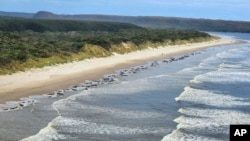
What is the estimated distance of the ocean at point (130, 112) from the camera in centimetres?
1267

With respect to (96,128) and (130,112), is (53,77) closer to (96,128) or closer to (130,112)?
(130,112)

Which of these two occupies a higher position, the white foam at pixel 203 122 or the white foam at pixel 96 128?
the white foam at pixel 96 128

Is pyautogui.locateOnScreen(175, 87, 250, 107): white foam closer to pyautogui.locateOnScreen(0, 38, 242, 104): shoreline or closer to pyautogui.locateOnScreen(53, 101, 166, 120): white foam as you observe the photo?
pyautogui.locateOnScreen(53, 101, 166, 120): white foam

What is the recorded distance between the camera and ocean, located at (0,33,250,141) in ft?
41.6

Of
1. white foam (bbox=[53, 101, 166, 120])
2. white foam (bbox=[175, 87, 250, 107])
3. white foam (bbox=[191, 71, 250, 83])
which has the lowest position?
white foam (bbox=[191, 71, 250, 83])

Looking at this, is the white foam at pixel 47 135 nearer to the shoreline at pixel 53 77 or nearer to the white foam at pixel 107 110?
the white foam at pixel 107 110

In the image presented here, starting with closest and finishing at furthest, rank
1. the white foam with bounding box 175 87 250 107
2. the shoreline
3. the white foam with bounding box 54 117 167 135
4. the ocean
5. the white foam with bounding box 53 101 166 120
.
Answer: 1. the ocean
2. the white foam with bounding box 54 117 167 135
3. the white foam with bounding box 53 101 166 120
4. the white foam with bounding box 175 87 250 107
5. the shoreline

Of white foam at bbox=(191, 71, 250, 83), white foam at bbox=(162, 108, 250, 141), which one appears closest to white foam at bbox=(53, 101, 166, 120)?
white foam at bbox=(162, 108, 250, 141)

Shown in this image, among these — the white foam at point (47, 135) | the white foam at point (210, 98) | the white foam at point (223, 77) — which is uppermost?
the white foam at point (47, 135)

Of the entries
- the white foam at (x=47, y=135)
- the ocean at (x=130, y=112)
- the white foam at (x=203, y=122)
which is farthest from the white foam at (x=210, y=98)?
the white foam at (x=47, y=135)

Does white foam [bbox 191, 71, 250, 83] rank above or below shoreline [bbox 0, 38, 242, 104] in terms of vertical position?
below

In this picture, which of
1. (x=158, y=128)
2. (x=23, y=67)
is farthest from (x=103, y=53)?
(x=158, y=128)

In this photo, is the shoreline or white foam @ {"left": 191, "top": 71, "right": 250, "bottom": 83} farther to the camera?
white foam @ {"left": 191, "top": 71, "right": 250, "bottom": 83}

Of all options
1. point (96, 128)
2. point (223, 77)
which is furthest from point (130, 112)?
point (223, 77)
